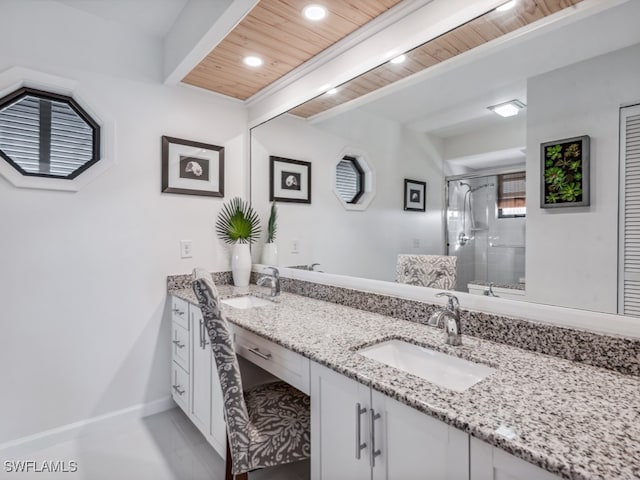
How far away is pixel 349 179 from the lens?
1977mm

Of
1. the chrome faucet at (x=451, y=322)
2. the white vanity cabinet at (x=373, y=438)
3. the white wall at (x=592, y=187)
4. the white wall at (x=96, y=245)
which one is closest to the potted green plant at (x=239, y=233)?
the white wall at (x=96, y=245)

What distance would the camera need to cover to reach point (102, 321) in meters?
2.12

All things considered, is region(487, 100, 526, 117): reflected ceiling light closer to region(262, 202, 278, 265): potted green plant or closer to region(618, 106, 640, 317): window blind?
region(618, 106, 640, 317): window blind

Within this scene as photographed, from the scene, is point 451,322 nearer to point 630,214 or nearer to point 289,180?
point 630,214

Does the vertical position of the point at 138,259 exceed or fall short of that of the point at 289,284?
it exceeds it

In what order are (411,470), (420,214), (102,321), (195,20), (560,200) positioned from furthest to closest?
(102,321)
(195,20)
(420,214)
(560,200)
(411,470)

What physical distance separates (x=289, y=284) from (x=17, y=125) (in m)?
1.78

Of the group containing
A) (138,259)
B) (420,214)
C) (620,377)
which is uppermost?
(420,214)

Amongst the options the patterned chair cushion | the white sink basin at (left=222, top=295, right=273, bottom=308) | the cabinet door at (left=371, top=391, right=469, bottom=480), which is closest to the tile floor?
the patterned chair cushion

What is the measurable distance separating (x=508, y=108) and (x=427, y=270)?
732 mm

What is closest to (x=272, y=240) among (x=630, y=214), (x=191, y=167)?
(x=191, y=167)

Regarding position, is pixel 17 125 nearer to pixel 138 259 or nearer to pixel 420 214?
pixel 138 259

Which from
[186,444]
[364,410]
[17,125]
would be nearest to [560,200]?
[364,410]

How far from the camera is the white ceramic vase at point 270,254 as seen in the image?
255 centimetres
